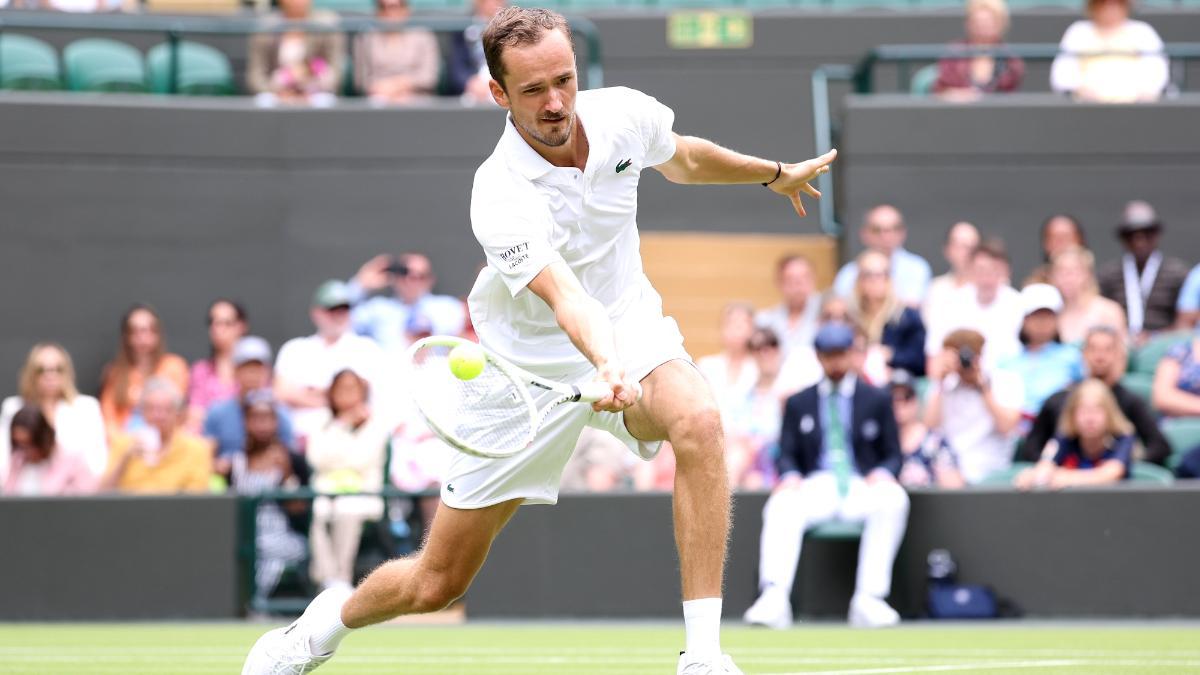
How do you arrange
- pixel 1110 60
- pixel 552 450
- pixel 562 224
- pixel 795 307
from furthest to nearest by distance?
pixel 1110 60 → pixel 795 307 → pixel 552 450 → pixel 562 224

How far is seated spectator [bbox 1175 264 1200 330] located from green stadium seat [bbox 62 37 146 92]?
779 cm

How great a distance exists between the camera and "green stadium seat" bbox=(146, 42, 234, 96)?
46.7ft

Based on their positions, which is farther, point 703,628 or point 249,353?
point 249,353

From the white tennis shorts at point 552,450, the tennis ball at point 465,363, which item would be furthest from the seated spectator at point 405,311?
the tennis ball at point 465,363

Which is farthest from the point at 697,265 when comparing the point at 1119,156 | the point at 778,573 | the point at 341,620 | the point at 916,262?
the point at 341,620

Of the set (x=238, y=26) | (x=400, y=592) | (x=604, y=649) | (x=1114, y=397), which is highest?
(x=238, y=26)

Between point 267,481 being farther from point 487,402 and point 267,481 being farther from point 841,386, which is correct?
point 487,402

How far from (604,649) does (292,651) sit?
2719mm

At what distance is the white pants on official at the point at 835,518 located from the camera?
10.1m

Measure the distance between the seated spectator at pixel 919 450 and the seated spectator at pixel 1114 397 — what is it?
46 centimetres

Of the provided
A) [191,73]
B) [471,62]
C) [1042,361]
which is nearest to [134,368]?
[191,73]

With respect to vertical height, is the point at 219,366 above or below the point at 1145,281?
below

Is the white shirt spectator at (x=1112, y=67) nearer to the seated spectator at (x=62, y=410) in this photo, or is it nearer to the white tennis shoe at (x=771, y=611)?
the white tennis shoe at (x=771, y=611)

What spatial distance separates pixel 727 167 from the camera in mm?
5852
